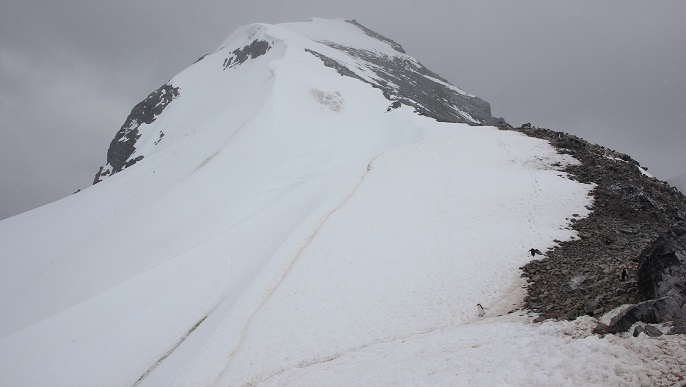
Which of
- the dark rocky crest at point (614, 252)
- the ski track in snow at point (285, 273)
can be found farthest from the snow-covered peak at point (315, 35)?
the dark rocky crest at point (614, 252)

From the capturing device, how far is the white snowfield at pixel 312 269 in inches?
390

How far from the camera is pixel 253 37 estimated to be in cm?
7538

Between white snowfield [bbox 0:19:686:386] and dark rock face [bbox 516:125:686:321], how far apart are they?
0.81 meters

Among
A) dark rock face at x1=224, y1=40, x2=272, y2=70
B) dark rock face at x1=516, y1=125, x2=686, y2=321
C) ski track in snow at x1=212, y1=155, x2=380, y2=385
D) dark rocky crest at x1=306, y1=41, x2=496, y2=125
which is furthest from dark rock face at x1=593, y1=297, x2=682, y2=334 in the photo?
dark rock face at x1=224, y1=40, x2=272, y2=70

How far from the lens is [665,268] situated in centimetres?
905

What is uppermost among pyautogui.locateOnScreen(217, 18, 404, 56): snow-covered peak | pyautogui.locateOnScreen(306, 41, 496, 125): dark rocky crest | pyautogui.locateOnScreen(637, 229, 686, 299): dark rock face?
pyautogui.locateOnScreen(217, 18, 404, 56): snow-covered peak

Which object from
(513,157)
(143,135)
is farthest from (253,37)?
(513,157)

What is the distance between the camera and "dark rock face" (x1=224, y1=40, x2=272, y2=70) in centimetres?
6819

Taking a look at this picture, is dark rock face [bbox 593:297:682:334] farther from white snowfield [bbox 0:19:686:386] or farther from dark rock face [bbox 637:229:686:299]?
dark rock face [bbox 637:229:686:299]

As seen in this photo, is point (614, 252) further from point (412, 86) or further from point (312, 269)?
point (412, 86)

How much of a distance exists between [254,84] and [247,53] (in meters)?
20.0

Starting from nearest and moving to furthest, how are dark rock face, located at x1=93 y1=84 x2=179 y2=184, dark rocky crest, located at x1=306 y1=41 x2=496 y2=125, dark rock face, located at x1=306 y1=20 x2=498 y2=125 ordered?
1. dark rock face, located at x1=306 y1=20 x2=498 y2=125
2. dark rocky crest, located at x1=306 y1=41 x2=496 y2=125
3. dark rock face, located at x1=93 y1=84 x2=179 y2=184

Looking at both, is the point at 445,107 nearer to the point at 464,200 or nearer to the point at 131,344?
the point at 464,200

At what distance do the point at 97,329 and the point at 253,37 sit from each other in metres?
68.5
